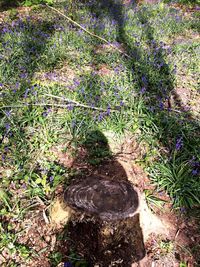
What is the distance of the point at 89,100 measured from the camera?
4.22 m

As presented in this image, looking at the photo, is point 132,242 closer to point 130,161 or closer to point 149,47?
point 130,161

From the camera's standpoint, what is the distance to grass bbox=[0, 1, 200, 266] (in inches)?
123

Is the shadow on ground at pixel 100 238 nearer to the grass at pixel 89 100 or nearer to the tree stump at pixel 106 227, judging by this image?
the tree stump at pixel 106 227

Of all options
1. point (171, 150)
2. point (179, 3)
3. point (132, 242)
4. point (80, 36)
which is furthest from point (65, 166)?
point (179, 3)

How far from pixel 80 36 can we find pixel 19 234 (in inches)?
223

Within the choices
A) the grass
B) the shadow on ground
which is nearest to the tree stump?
the shadow on ground

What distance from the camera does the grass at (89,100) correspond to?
3119mm

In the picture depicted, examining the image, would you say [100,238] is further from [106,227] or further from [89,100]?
[89,100]

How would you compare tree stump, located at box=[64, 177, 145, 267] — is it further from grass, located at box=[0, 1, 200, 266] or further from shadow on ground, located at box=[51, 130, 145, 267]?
grass, located at box=[0, 1, 200, 266]

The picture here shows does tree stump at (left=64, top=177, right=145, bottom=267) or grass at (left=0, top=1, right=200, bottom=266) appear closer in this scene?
tree stump at (left=64, top=177, right=145, bottom=267)

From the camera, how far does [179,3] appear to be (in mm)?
11461

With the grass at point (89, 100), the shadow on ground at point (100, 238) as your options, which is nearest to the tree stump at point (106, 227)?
the shadow on ground at point (100, 238)

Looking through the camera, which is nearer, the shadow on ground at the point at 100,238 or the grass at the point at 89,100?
the shadow on ground at the point at 100,238

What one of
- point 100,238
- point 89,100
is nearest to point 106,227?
point 100,238
